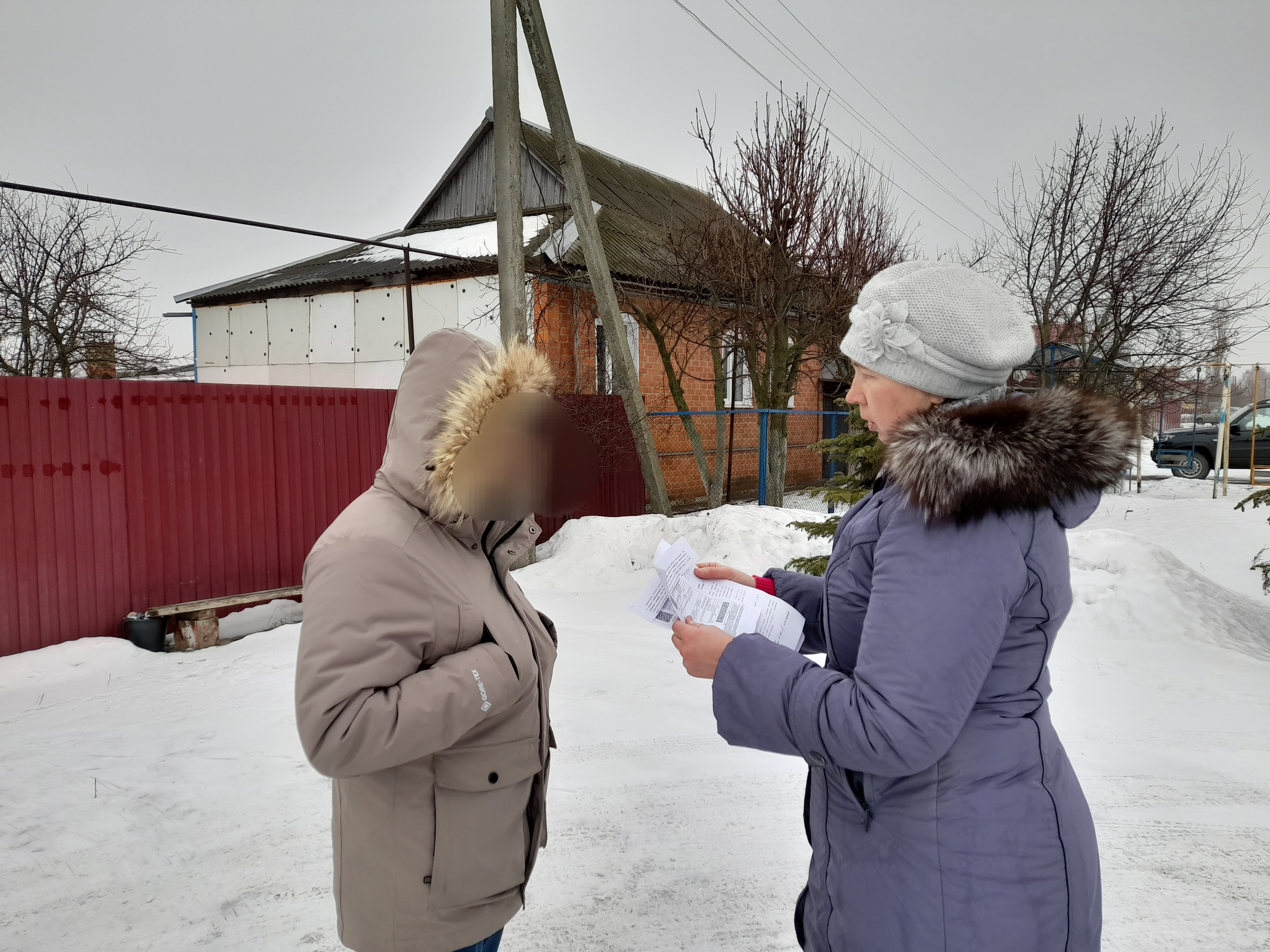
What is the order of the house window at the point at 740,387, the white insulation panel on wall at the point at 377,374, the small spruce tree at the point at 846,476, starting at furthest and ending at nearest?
the house window at the point at 740,387 < the white insulation panel on wall at the point at 377,374 < the small spruce tree at the point at 846,476

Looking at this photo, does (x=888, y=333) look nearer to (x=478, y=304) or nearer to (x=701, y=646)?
(x=701, y=646)

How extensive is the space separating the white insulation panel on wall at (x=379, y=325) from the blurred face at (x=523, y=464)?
35.4ft

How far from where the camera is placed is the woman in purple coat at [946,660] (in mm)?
1139

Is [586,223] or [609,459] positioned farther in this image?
[609,459]

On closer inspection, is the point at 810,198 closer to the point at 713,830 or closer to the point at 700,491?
the point at 700,491

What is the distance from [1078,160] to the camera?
12961mm

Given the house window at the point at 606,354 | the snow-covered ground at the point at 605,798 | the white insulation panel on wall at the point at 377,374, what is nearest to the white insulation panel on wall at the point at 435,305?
the white insulation panel on wall at the point at 377,374

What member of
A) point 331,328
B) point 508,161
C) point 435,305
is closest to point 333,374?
point 331,328

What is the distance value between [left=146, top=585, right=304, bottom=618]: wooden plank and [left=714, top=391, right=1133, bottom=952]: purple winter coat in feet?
18.8

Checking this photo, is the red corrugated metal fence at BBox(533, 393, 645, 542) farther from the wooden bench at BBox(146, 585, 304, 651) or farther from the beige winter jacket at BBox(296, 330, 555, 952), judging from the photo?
the beige winter jacket at BBox(296, 330, 555, 952)

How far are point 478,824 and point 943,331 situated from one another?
133 centimetres

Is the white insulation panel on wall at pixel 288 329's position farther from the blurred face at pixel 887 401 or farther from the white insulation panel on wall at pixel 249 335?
the blurred face at pixel 887 401

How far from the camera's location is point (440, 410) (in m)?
1.64

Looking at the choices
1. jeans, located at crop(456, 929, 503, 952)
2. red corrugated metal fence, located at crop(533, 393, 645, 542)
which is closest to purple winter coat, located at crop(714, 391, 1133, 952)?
jeans, located at crop(456, 929, 503, 952)
